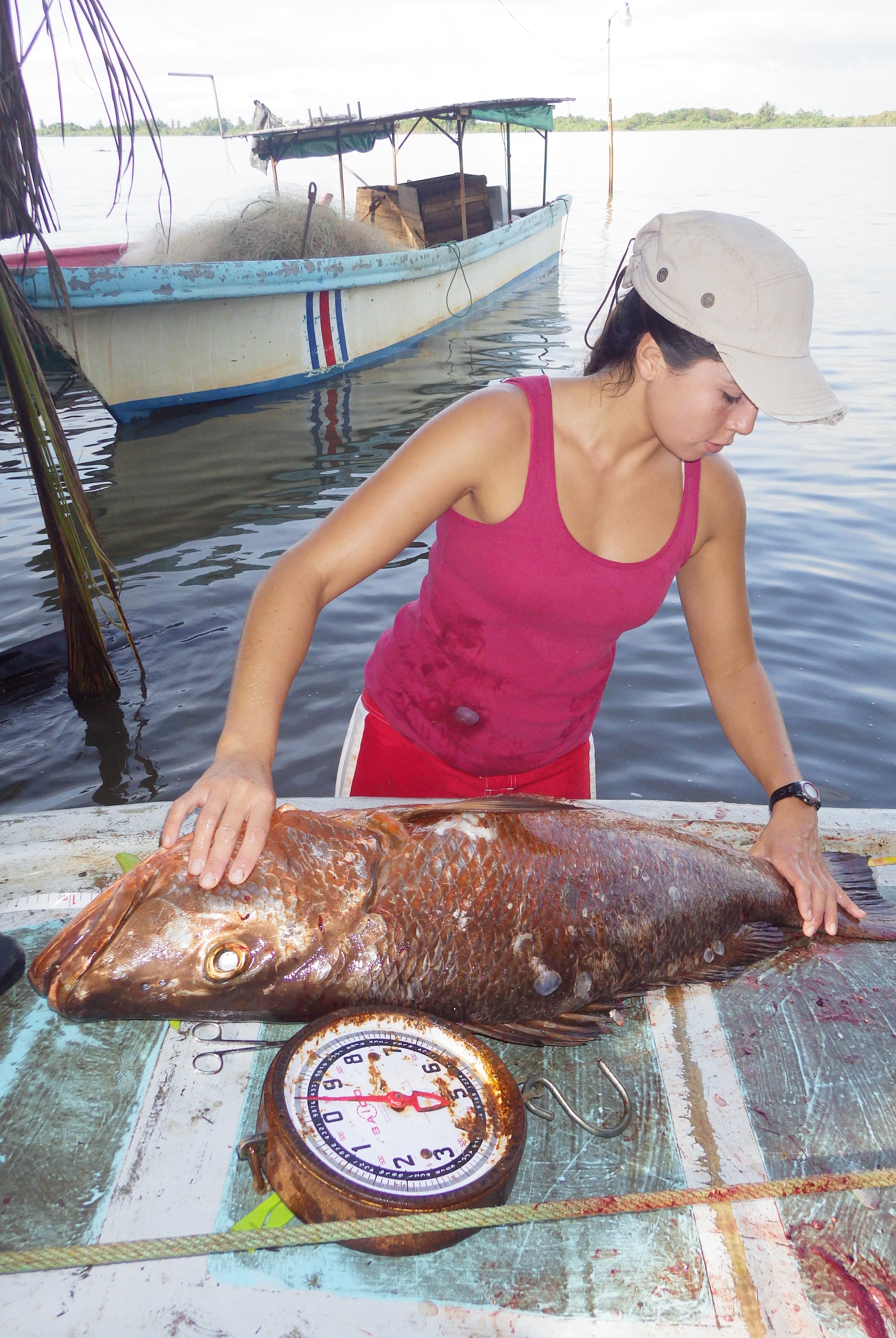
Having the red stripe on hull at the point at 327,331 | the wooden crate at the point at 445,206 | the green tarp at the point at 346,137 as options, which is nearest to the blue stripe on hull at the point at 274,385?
the red stripe on hull at the point at 327,331

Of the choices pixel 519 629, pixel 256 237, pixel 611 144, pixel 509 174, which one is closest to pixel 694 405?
pixel 519 629

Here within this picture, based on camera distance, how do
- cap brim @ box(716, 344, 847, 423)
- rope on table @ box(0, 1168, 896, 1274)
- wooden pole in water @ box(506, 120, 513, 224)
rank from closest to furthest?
rope on table @ box(0, 1168, 896, 1274), cap brim @ box(716, 344, 847, 423), wooden pole in water @ box(506, 120, 513, 224)

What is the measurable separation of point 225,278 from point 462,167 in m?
6.93

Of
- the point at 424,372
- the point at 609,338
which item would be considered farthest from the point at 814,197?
the point at 609,338

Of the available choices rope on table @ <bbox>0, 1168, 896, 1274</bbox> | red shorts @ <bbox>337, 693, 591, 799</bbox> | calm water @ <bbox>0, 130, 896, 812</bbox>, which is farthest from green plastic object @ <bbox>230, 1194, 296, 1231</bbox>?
calm water @ <bbox>0, 130, 896, 812</bbox>

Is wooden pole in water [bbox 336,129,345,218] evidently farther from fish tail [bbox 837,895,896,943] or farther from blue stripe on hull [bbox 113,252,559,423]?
fish tail [bbox 837,895,896,943]

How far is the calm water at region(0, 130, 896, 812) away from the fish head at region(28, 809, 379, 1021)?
1943 mm

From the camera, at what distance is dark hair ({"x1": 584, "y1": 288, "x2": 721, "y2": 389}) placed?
2150mm

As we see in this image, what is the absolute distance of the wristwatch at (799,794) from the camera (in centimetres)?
259

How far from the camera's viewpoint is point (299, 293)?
460 inches

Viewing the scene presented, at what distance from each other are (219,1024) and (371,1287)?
65 centimetres

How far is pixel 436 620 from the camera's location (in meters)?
2.73

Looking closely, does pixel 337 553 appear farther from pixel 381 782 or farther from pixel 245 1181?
pixel 245 1181

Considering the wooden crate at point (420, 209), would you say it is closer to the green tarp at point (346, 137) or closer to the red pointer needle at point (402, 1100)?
the green tarp at point (346, 137)
